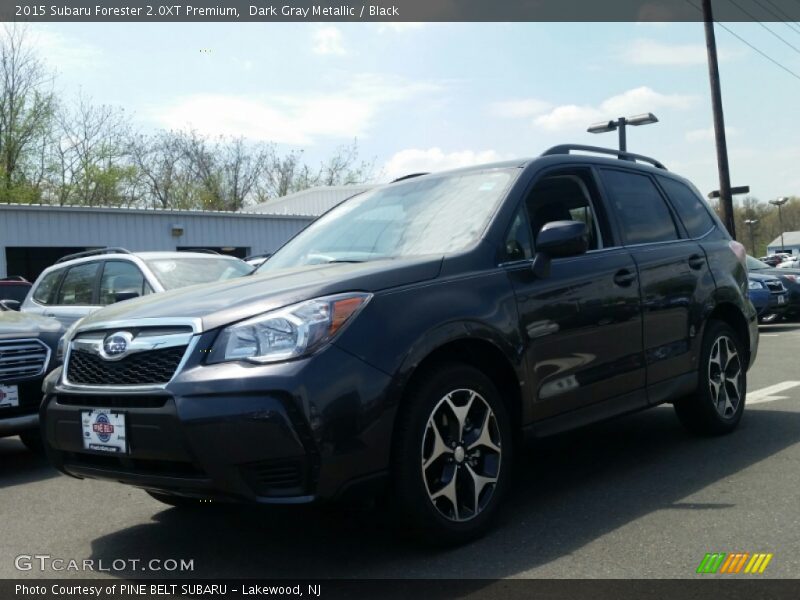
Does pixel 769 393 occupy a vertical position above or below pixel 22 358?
below

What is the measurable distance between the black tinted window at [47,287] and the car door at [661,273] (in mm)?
6255

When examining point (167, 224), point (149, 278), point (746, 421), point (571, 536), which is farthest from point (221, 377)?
point (167, 224)

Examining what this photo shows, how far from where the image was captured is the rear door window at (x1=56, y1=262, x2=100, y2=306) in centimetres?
886

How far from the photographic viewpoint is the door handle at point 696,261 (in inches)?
217

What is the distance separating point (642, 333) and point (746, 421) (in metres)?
1.92

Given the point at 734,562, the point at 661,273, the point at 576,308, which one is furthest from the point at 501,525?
the point at 661,273

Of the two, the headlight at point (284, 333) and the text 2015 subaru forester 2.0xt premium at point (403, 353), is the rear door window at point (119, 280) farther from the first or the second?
the headlight at point (284, 333)

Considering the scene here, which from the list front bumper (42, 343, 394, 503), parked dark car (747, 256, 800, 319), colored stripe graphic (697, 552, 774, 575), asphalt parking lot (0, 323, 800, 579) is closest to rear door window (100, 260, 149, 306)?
asphalt parking lot (0, 323, 800, 579)

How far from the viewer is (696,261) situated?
18.3 feet

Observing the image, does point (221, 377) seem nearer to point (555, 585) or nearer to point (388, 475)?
point (388, 475)

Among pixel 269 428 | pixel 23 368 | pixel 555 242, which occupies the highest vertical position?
pixel 555 242

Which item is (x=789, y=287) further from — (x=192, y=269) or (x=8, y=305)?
(x=8, y=305)
